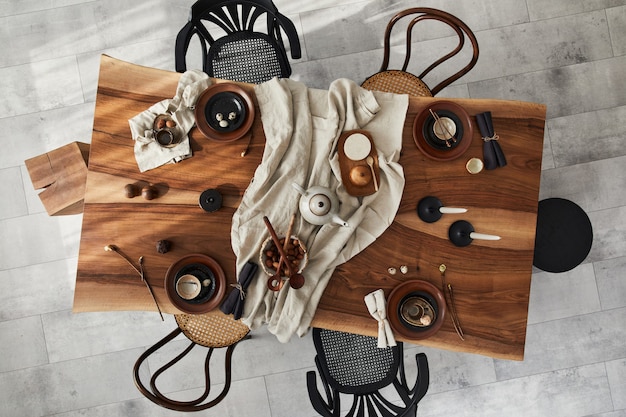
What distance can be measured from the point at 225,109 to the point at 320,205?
0.65 metres

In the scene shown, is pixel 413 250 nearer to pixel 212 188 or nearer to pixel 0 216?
pixel 212 188

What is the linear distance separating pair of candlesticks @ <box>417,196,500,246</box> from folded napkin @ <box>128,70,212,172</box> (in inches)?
43.0

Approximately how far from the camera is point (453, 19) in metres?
2.32

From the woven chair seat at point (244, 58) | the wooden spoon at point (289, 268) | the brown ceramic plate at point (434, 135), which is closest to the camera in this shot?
the wooden spoon at point (289, 268)

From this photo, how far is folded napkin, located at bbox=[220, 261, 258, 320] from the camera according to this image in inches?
77.3

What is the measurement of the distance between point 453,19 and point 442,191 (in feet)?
3.04

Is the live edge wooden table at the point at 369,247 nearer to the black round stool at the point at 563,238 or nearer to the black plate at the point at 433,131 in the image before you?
the black plate at the point at 433,131

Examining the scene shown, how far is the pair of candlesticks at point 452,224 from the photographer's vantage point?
2.04 m

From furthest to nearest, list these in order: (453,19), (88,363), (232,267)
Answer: (88,363), (453,19), (232,267)

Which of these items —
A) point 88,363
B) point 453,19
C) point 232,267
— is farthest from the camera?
point 88,363

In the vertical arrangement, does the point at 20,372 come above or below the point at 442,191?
below

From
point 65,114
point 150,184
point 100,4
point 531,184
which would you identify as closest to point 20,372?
point 65,114

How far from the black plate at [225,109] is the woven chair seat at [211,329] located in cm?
103

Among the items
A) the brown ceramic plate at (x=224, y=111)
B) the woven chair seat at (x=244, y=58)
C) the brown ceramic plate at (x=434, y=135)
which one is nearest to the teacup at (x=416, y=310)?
the brown ceramic plate at (x=434, y=135)
